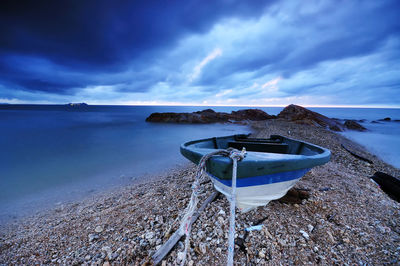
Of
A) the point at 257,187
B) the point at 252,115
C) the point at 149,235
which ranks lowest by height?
the point at 149,235

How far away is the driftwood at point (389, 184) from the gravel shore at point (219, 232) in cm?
52

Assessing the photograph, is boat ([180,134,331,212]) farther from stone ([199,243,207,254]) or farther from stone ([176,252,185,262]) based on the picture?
stone ([176,252,185,262])

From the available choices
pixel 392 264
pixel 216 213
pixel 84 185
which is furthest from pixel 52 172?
pixel 392 264

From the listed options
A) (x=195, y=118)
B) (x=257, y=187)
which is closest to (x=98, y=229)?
(x=257, y=187)

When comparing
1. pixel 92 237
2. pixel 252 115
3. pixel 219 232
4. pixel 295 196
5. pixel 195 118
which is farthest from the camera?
pixel 252 115

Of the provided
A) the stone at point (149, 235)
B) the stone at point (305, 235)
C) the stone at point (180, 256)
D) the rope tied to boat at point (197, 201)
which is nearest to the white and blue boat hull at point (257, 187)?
the rope tied to boat at point (197, 201)

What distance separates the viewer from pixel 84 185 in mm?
6645

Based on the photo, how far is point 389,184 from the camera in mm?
4750

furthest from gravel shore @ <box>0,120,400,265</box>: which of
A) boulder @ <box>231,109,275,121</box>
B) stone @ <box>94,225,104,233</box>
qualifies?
boulder @ <box>231,109,275,121</box>

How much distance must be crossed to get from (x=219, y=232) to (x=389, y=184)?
5.60 m

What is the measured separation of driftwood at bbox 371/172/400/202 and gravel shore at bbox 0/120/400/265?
20.3 inches

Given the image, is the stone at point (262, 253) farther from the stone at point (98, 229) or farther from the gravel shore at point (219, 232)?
the stone at point (98, 229)

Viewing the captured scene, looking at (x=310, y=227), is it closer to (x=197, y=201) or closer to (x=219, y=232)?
(x=219, y=232)

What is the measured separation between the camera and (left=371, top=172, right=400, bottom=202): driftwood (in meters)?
4.41
